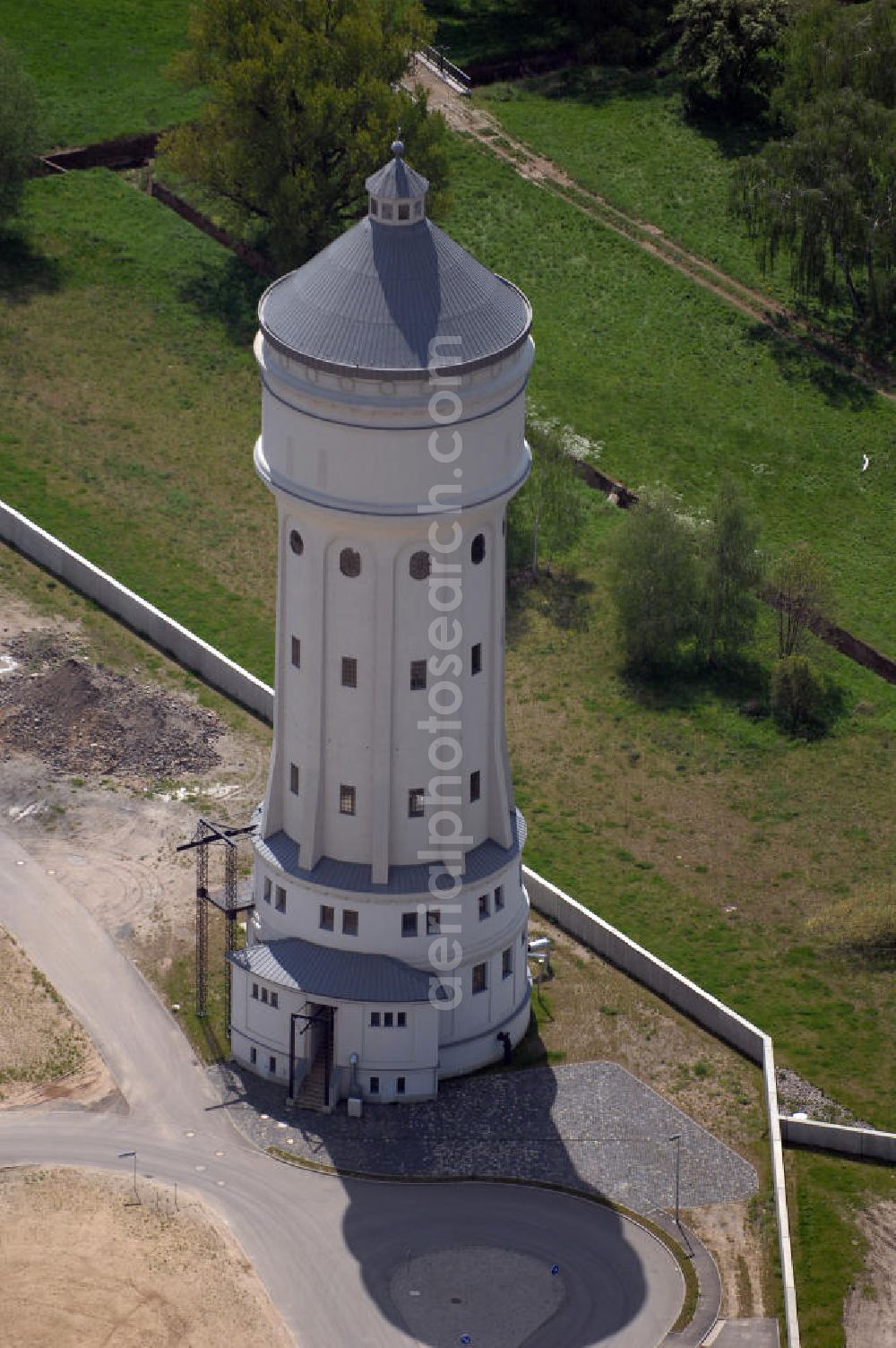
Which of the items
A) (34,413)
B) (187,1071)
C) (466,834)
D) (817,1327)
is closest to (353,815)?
(466,834)

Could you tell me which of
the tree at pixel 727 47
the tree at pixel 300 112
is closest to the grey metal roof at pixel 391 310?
the tree at pixel 300 112

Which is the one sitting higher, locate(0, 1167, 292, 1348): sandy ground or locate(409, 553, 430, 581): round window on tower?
locate(409, 553, 430, 581): round window on tower

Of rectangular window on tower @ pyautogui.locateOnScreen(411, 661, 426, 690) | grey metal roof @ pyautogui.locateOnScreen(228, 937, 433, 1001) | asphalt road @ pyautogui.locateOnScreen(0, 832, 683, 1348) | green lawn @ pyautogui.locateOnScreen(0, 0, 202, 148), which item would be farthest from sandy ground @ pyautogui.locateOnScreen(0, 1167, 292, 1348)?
green lawn @ pyautogui.locateOnScreen(0, 0, 202, 148)

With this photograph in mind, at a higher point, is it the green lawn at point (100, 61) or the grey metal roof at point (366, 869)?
the green lawn at point (100, 61)

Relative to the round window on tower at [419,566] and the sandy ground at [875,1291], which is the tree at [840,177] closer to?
the round window on tower at [419,566]

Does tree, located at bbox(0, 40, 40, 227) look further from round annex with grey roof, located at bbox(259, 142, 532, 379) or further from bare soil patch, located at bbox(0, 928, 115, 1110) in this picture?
round annex with grey roof, located at bbox(259, 142, 532, 379)

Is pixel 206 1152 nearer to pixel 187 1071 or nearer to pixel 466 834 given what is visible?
pixel 187 1071
